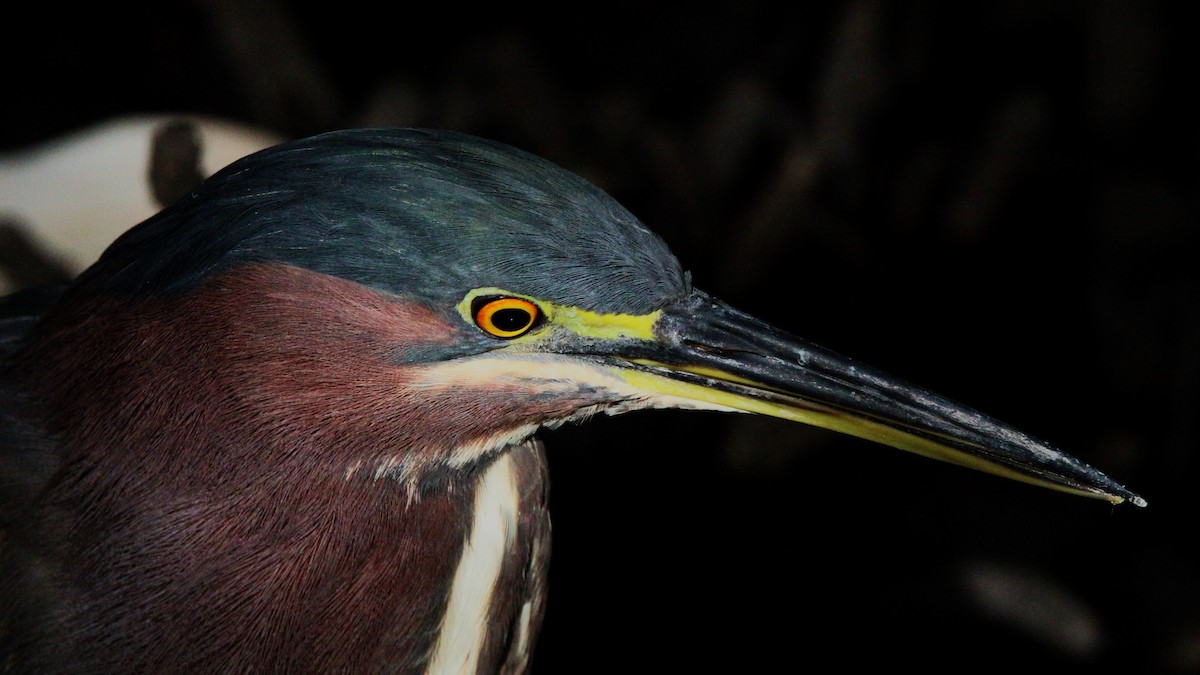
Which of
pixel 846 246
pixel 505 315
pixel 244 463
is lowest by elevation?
pixel 244 463

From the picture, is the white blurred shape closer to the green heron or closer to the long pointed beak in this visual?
the green heron

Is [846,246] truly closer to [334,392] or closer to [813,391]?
[813,391]

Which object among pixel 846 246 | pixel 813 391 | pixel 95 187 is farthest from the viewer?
pixel 846 246

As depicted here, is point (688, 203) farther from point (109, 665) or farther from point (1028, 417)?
point (109, 665)

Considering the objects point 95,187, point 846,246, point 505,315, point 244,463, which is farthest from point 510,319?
point 846,246

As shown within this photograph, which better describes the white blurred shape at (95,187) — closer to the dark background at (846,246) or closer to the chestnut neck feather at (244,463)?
the dark background at (846,246)

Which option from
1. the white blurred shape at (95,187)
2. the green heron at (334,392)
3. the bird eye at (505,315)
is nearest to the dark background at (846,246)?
the white blurred shape at (95,187)

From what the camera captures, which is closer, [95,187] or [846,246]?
[95,187]
